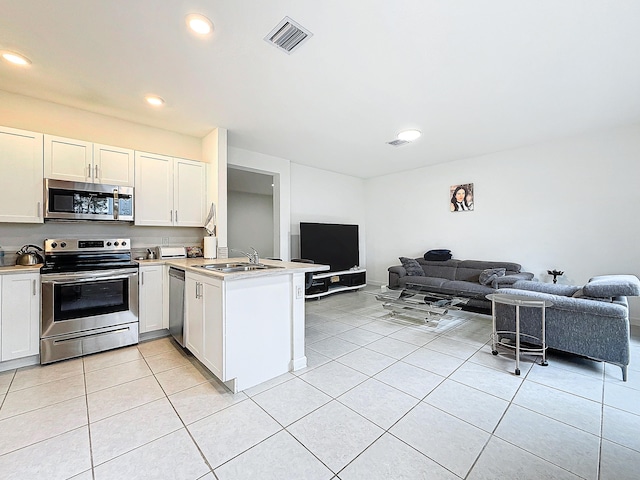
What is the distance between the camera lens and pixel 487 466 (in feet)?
4.84

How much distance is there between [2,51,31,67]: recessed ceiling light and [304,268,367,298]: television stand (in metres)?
4.25

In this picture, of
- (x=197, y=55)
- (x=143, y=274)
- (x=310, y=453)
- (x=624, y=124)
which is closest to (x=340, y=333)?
(x=310, y=453)

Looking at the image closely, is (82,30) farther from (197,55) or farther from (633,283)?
(633,283)

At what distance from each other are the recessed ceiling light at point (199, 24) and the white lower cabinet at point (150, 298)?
243cm

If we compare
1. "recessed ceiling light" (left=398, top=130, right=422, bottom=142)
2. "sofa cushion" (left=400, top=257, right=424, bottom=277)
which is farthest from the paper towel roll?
"sofa cushion" (left=400, top=257, right=424, bottom=277)

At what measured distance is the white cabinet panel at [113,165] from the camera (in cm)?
314

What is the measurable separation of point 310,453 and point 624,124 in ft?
18.1

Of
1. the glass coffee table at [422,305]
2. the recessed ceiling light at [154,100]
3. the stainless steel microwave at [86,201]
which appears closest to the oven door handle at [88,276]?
the stainless steel microwave at [86,201]

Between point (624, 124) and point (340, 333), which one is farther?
point (624, 124)

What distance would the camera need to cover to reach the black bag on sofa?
5395 mm

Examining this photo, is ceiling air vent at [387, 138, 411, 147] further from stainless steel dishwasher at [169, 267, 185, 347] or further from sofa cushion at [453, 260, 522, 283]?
stainless steel dishwasher at [169, 267, 185, 347]

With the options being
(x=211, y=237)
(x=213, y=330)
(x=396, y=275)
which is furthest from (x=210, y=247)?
(x=396, y=275)

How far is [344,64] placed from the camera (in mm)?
2438

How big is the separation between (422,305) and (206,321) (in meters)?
2.99
